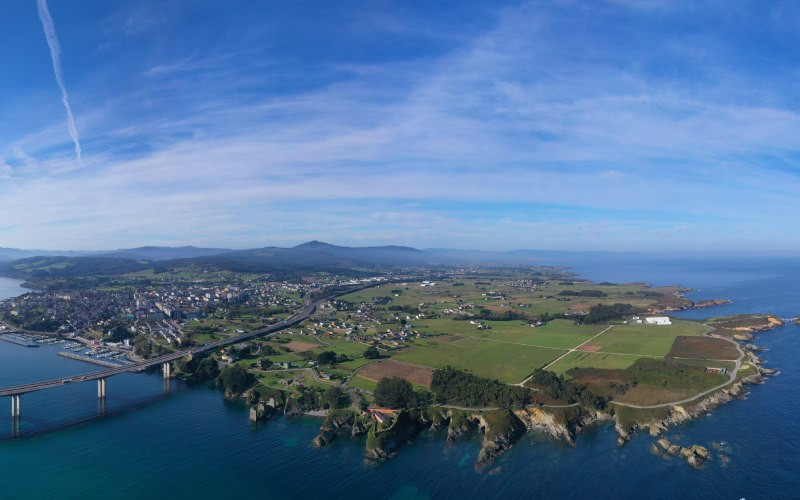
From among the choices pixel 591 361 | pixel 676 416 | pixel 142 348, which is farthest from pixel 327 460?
pixel 142 348

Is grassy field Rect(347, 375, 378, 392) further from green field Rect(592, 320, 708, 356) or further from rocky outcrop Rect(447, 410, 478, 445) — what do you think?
green field Rect(592, 320, 708, 356)

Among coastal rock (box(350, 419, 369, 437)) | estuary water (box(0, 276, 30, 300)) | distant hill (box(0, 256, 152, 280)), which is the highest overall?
distant hill (box(0, 256, 152, 280))

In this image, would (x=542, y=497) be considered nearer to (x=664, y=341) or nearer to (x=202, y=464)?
(x=202, y=464)

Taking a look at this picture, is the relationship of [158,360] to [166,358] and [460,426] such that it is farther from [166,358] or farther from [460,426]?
[460,426]

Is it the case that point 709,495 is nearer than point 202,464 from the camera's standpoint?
Yes

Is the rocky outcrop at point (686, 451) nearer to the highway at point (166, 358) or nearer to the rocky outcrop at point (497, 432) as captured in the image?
the rocky outcrop at point (497, 432)

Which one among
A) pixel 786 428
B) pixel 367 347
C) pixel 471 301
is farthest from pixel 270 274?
pixel 786 428

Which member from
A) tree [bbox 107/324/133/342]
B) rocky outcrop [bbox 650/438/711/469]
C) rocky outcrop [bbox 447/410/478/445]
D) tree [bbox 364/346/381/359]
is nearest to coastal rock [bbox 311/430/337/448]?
rocky outcrop [bbox 447/410/478/445]
